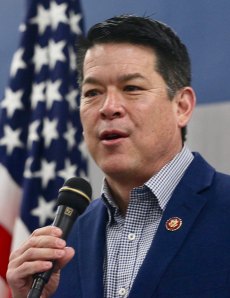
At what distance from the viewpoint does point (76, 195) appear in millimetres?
1582

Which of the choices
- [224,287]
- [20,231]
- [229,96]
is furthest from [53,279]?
[229,96]

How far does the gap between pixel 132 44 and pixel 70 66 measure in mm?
1093

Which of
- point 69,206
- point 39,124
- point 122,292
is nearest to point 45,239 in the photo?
point 69,206

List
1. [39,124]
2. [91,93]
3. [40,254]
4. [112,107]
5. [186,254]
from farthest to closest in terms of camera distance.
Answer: [39,124] → [91,93] → [112,107] → [186,254] → [40,254]

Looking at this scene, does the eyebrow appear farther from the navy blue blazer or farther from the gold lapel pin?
the gold lapel pin

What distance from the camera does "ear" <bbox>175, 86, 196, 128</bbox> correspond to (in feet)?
5.98

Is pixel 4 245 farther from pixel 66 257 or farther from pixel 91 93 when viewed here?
pixel 66 257

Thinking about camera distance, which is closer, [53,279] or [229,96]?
[53,279]

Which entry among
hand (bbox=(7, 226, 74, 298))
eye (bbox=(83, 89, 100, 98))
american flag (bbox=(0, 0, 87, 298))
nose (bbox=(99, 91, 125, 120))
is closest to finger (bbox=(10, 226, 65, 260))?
hand (bbox=(7, 226, 74, 298))

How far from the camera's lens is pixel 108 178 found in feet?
5.84

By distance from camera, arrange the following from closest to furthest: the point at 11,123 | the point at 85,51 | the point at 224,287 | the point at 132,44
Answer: the point at 224,287 → the point at 132,44 → the point at 85,51 → the point at 11,123

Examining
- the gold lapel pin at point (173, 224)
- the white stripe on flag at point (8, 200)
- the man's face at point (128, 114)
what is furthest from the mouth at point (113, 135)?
the white stripe on flag at point (8, 200)

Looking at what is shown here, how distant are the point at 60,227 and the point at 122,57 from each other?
51 centimetres

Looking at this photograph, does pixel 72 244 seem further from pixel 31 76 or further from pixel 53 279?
pixel 31 76
